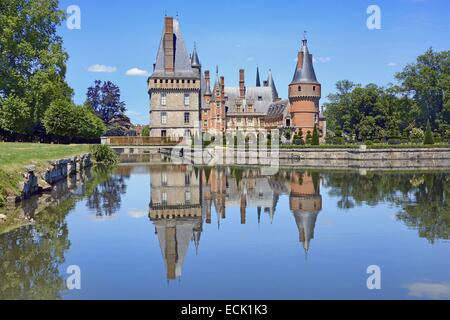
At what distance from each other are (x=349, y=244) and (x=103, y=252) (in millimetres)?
4678

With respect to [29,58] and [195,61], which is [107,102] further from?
[29,58]

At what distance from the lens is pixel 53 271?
305 inches

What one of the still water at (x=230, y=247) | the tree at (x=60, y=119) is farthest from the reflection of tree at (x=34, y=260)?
the tree at (x=60, y=119)

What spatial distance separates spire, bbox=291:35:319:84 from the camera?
187ft

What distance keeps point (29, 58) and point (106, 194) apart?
2330 cm

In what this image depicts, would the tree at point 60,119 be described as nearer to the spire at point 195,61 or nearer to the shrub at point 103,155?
the shrub at point 103,155

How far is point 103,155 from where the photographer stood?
36719mm

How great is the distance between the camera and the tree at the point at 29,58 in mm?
34906

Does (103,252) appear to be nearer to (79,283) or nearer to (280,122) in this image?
(79,283)

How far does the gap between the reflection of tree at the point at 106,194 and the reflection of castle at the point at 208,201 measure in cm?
116

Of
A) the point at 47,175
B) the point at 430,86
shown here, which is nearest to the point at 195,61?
the point at 430,86

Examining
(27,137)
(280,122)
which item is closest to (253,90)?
(280,122)

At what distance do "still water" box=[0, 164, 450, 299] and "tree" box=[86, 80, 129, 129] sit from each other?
74810 mm

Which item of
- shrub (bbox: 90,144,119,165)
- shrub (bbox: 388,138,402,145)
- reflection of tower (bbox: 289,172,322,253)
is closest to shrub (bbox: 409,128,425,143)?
shrub (bbox: 388,138,402,145)
